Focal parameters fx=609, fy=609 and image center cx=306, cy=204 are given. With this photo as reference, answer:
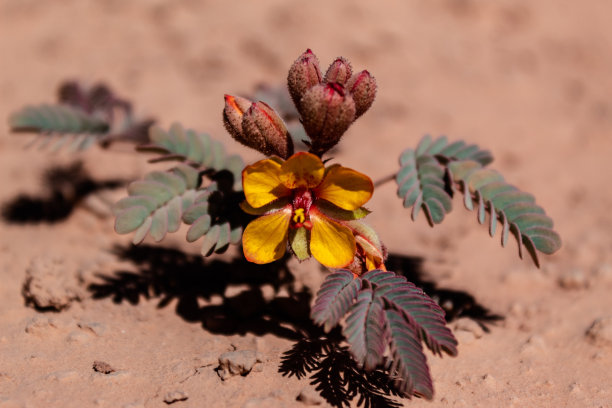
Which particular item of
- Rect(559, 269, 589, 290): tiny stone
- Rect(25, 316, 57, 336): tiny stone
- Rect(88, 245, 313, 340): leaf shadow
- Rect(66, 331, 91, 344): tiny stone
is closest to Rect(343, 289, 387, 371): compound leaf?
Rect(88, 245, 313, 340): leaf shadow

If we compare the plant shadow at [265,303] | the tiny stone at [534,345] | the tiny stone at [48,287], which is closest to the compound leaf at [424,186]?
the plant shadow at [265,303]

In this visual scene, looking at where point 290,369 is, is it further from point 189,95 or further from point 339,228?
point 189,95

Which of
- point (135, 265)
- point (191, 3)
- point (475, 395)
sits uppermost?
point (191, 3)

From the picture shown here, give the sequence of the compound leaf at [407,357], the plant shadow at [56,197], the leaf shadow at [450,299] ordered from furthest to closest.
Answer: the plant shadow at [56,197] < the leaf shadow at [450,299] < the compound leaf at [407,357]

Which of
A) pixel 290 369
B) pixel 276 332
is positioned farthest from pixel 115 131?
pixel 290 369

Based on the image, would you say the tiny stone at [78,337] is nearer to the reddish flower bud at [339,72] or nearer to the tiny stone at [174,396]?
the tiny stone at [174,396]

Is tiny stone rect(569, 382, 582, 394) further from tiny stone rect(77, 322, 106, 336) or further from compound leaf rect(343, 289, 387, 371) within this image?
tiny stone rect(77, 322, 106, 336)

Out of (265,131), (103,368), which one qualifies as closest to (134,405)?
(103,368)
